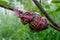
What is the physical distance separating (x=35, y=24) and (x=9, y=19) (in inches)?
110

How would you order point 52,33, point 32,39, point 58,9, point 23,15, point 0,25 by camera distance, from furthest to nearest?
point 0,25 < point 32,39 < point 52,33 < point 58,9 < point 23,15

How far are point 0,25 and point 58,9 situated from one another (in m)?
2.36

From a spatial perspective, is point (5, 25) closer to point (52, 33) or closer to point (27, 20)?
point (52, 33)

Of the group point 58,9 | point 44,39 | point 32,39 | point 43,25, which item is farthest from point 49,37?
point 43,25

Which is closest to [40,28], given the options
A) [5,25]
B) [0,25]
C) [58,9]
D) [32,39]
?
[58,9]

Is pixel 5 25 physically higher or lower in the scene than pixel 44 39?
lower

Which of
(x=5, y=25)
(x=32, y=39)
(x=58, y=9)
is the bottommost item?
(x=5, y=25)

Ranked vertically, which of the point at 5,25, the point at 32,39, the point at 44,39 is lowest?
the point at 5,25

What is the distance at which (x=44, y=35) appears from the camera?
3.85 ft

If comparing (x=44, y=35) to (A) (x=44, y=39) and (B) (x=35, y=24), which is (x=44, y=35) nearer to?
(A) (x=44, y=39)

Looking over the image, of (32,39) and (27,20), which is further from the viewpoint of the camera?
(32,39)

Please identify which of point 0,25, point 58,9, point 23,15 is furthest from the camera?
point 0,25

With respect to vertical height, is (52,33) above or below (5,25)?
above

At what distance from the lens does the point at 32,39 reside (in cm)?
159
